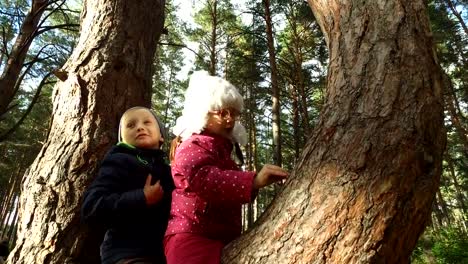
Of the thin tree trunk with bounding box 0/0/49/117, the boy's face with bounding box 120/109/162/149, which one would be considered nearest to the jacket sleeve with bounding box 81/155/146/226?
→ the boy's face with bounding box 120/109/162/149

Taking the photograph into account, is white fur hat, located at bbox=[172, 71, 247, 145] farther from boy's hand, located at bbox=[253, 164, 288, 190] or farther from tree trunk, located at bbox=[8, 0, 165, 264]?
tree trunk, located at bbox=[8, 0, 165, 264]

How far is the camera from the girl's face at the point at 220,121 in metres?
1.79

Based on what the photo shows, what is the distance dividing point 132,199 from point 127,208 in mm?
53

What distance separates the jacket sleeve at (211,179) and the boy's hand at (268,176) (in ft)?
0.09

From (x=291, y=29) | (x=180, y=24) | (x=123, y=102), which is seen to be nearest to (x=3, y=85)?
(x=123, y=102)

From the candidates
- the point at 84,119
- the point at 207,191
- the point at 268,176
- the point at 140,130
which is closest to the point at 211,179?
the point at 207,191

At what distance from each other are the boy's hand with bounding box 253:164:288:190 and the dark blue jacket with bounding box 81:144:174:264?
78 centimetres

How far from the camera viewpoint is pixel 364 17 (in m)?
1.52

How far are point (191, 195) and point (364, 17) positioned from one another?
3.41 feet

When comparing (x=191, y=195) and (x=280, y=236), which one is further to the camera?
(x=191, y=195)

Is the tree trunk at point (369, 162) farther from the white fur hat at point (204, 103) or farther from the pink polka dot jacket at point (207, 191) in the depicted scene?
the white fur hat at point (204, 103)

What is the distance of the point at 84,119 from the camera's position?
2750 millimetres

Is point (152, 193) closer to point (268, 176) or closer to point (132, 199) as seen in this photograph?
point (132, 199)

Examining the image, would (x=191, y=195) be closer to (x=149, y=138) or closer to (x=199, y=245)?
(x=199, y=245)
